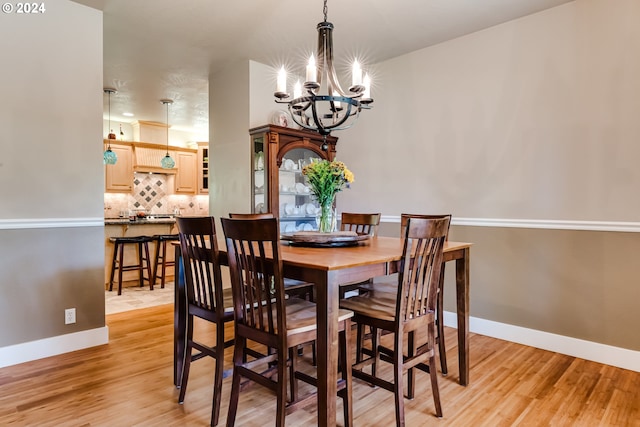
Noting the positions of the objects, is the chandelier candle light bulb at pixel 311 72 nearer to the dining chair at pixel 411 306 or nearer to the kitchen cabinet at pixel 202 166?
the dining chair at pixel 411 306

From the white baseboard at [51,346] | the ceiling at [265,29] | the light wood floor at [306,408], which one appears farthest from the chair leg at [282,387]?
the ceiling at [265,29]

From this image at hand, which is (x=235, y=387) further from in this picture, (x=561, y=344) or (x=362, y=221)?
(x=561, y=344)

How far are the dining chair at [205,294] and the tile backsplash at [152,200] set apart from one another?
5.68 meters

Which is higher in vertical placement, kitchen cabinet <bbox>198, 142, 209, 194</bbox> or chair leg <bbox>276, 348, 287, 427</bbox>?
kitchen cabinet <bbox>198, 142, 209, 194</bbox>

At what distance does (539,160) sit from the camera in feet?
9.75

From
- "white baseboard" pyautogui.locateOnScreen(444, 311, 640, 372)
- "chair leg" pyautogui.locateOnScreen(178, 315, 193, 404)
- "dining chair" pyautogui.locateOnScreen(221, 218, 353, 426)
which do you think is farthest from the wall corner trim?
"chair leg" pyautogui.locateOnScreen(178, 315, 193, 404)

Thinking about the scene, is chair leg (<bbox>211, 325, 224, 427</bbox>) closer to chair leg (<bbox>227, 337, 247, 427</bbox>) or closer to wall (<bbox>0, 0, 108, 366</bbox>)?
chair leg (<bbox>227, 337, 247, 427</bbox>)

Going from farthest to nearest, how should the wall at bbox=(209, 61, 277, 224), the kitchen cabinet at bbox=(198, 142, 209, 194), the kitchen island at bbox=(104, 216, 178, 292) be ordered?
the kitchen cabinet at bbox=(198, 142, 209, 194), the kitchen island at bbox=(104, 216, 178, 292), the wall at bbox=(209, 61, 277, 224)

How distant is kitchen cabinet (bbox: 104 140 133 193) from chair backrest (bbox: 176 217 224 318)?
17.9ft

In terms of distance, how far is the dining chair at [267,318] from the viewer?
161 centimetres

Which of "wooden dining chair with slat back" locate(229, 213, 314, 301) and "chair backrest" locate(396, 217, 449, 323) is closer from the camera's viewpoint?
"chair backrest" locate(396, 217, 449, 323)

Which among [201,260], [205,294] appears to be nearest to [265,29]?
[201,260]

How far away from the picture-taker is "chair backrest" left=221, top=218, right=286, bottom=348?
1.59 metres

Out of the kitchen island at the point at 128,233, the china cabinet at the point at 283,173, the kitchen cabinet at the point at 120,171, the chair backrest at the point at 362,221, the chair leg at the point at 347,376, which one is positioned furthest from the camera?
the kitchen cabinet at the point at 120,171
